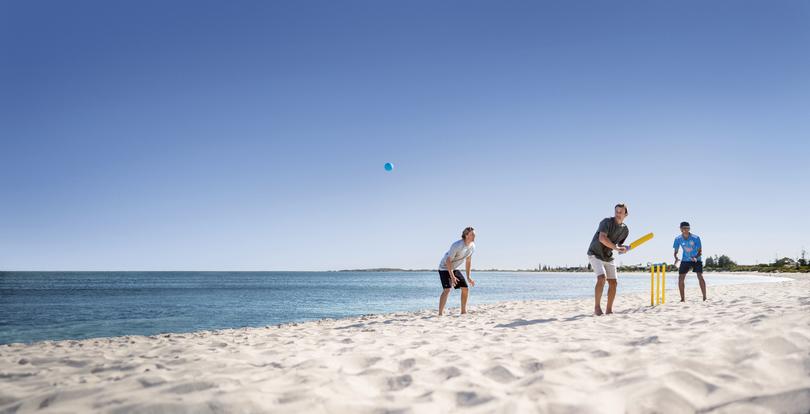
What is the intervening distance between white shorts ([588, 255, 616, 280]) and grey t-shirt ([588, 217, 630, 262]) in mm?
59

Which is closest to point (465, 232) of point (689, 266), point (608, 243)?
point (608, 243)

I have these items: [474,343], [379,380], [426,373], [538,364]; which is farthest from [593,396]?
[474,343]

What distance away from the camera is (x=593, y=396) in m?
2.51

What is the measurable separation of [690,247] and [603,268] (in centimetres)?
391

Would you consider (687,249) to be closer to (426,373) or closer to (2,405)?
(426,373)

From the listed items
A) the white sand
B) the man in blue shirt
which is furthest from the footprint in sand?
the man in blue shirt

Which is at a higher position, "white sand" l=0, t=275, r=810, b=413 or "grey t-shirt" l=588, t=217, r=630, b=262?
"grey t-shirt" l=588, t=217, r=630, b=262

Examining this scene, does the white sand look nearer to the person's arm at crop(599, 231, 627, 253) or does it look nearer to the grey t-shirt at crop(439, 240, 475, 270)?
the person's arm at crop(599, 231, 627, 253)

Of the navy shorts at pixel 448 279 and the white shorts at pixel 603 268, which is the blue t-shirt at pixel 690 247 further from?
the navy shorts at pixel 448 279

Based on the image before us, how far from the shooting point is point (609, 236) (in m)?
7.27

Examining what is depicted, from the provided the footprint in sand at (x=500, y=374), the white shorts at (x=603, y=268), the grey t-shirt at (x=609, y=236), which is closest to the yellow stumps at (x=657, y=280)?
the white shorts at (x=603, y=268)

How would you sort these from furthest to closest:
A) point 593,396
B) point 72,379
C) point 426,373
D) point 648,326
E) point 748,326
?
point 648,326 → point 748,326 → point 72,379 → point 426,373 → point 593,396

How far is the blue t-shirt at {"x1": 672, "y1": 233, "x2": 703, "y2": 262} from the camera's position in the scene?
31.8ft

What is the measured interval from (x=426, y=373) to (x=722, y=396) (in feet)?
6.19
